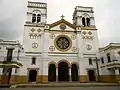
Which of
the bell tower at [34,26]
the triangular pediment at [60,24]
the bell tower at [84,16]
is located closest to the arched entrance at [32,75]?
the bell tower at [34,26]

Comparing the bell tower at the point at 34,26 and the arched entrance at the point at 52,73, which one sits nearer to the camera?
the arched entrance at the point at 52,73

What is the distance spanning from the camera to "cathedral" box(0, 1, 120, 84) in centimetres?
2325

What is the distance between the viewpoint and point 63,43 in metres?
26.9

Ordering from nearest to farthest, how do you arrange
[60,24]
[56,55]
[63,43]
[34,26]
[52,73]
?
[52,73]
[56,55]
[63,43]
[34,26]
[60,24]

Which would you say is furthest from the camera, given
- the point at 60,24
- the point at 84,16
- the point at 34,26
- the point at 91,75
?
the point at 84,16

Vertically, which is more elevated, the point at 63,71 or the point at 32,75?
the point at 63,71

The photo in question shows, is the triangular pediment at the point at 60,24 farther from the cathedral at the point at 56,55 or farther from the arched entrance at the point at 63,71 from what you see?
the arched entrance at the point at 63,71

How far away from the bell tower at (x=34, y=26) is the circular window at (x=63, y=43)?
3.43 metres

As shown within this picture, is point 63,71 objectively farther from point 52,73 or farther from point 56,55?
point 56,55

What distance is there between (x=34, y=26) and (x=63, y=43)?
22.8 ft

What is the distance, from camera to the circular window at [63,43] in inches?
1037

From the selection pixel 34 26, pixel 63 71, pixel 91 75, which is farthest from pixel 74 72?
pixel 34 26

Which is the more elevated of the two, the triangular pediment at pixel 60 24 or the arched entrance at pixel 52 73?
the triangular pediment at pixel 60 24

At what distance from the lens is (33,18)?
94.0 ft
